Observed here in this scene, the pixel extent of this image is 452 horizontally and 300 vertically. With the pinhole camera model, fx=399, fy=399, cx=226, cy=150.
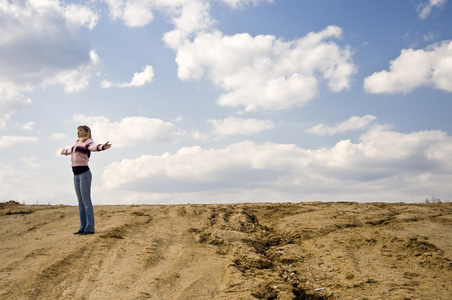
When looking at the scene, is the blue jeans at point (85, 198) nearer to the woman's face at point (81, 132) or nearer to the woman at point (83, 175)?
the woman at point (83, 175)

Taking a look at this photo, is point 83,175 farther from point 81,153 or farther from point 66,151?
point 66,151

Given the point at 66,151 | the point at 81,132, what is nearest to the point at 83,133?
the point at 81,132

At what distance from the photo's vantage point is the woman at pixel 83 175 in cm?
759

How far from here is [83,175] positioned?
767 centimetres

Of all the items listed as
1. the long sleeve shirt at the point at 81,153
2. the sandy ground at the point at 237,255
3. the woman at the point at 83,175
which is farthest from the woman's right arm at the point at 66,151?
the sandy ground at the point at 237,255

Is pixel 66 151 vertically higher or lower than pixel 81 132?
lower

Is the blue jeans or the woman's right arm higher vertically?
the woman's right arm

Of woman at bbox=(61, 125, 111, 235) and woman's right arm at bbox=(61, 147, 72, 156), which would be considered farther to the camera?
woman's right arm at bbox=(61, 147, 72, 156)

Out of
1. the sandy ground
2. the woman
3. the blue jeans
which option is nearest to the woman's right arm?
the woman

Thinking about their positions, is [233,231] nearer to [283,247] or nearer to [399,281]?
[283,247]

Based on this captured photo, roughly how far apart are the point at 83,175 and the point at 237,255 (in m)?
3.48

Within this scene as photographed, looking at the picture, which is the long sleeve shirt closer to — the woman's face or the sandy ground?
the woman's face

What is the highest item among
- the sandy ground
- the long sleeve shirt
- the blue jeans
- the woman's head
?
the woman's head

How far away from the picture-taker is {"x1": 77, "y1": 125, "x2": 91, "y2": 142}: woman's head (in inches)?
307
